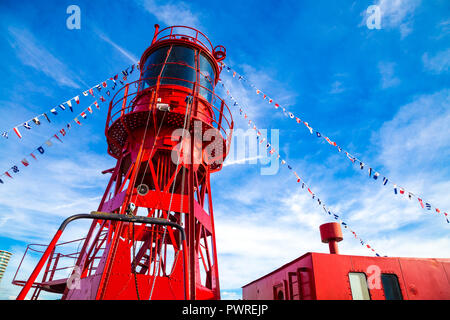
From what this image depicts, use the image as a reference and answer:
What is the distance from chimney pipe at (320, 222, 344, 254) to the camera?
8.34 metres

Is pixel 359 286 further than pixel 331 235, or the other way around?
pixel 331 235

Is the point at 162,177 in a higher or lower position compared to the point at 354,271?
higher

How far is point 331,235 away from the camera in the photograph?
856cm

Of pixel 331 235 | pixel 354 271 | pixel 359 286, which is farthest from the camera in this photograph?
pixel 331 235

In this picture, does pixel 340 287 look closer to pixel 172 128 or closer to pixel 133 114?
pixel 172 128

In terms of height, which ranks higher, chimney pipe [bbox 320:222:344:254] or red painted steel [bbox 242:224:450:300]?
chimney pipe [bbox 320:222:344:254]

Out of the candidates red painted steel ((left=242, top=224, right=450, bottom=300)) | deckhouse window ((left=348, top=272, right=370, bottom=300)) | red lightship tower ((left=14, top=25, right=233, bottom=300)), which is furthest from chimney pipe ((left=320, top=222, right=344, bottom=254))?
red lightship tower ((left=14, top=25, right=233, bottom=300))

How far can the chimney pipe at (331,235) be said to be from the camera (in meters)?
8.34

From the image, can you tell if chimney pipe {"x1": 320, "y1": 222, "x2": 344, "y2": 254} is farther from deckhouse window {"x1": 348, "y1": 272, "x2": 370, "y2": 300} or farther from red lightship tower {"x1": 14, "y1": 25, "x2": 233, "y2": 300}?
red lightship tower {"x1": 14, "y1": 25, "x2": 233, "y2": 300}

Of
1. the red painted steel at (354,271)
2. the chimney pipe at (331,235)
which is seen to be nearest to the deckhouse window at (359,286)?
the red painted steel at (354,271)

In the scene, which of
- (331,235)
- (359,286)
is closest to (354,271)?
(359,286)

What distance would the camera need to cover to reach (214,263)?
838cm

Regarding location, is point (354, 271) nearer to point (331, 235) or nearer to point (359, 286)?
point (359, 286)
